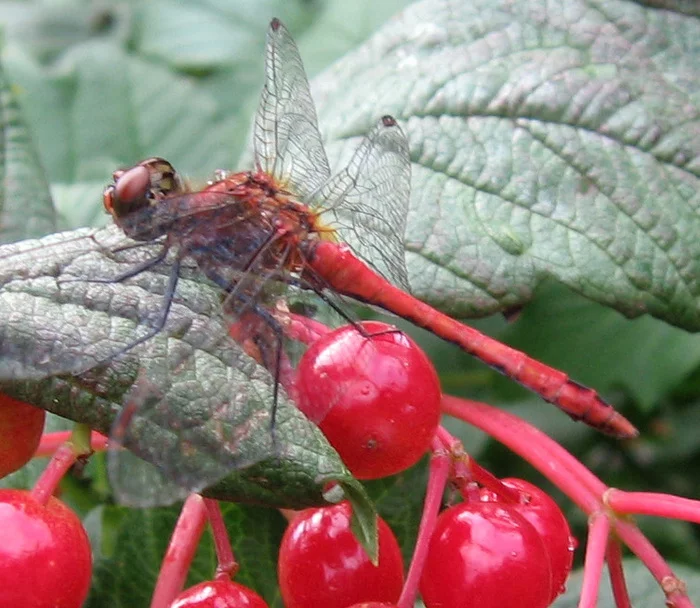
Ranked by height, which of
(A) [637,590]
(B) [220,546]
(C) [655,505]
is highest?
(C) [655,505]

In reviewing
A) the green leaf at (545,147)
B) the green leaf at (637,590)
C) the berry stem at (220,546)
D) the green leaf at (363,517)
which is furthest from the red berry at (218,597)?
the green leaf at (637,590)

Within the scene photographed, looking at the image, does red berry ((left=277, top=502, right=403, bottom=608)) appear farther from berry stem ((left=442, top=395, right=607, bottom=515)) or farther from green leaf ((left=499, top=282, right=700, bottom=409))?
green leaf ((left=499, top=282, right=700, bottom=409))

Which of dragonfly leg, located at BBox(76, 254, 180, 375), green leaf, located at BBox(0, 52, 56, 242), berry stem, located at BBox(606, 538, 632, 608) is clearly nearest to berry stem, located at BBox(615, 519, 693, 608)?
berry stem, located at BBox(606, 538, 632, 608)

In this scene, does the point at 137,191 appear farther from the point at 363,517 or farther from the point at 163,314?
the point at 363,517

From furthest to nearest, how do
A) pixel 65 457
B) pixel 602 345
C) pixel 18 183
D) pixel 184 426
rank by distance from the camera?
pixel 602 345 < pixel 18 183 < pixel 65 457 < pixel 184 426

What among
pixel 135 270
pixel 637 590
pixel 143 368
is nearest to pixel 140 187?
pixel 135 270

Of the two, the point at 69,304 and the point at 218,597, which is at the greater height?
the point at 69,304

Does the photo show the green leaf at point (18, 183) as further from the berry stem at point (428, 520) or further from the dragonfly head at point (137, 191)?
the berry stem at point (428, 520)
